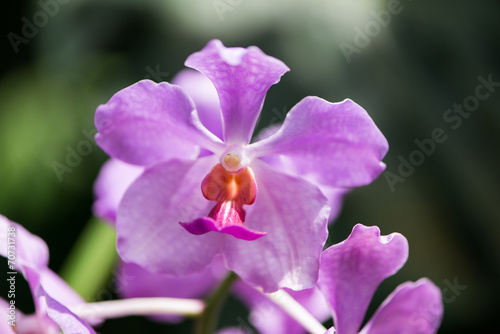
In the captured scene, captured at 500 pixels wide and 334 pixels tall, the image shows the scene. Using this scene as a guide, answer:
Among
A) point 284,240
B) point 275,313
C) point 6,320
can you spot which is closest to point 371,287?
point 284,240

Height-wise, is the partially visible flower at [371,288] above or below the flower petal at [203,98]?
below

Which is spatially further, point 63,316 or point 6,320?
point 6,320

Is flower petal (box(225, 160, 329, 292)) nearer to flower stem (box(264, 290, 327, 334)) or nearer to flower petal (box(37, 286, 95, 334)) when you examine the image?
flower stem (box(264, 290, 327, 334))

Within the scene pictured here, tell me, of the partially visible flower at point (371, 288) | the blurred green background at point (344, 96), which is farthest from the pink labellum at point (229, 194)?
the blurred green background at point (344, 96)

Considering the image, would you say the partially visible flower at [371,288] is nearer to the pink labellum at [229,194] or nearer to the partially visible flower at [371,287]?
the partially visible flower at [371,287]

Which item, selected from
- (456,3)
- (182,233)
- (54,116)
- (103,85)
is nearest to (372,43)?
(456,3)

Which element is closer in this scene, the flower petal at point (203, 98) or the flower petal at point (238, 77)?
the flower petal at point (238, 77)

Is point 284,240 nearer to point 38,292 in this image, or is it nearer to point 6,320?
point 38,292
